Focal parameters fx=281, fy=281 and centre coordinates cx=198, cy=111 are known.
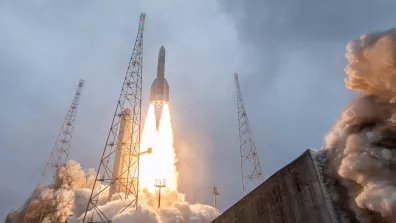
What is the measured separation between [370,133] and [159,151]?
44.7m

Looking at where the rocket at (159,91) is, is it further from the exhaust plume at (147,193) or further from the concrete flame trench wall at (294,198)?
the concrete flame trench wall at (294,198)

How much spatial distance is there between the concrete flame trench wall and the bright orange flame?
35023 mm

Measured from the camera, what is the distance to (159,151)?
175 ft

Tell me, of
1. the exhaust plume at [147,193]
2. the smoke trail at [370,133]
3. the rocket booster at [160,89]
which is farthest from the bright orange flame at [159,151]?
the smoke trail at [370,133]

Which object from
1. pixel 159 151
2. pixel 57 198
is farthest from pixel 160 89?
pixel 57 198

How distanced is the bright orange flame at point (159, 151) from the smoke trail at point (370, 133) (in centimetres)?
4231

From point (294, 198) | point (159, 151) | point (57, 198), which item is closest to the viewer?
point (294, 198)

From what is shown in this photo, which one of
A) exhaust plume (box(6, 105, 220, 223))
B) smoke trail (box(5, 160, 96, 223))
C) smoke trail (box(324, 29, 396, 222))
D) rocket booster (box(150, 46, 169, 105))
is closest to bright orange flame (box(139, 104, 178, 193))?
exhaust plume (box(6, 105, 220, 223))

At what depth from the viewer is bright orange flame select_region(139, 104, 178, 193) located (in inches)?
2090

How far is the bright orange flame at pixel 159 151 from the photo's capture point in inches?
2090

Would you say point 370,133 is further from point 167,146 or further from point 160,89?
point 160,89

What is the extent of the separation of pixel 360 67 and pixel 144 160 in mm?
47657

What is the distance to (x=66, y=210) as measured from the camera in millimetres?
56000

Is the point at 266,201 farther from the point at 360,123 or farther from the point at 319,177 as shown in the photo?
the point at 360,123
